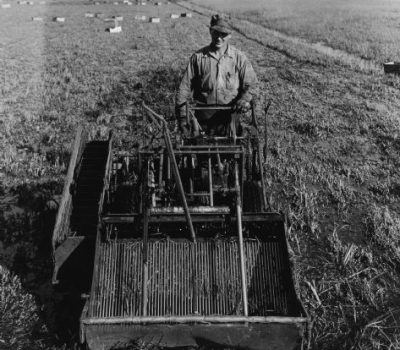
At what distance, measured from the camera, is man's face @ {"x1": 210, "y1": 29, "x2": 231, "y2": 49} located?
6125 millimetres

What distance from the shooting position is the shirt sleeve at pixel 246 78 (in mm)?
6473

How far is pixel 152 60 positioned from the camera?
18.6 meters

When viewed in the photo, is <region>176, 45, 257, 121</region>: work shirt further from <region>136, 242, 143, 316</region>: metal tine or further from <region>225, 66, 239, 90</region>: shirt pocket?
<region>136, 242, 143, 316</region>: metal tine

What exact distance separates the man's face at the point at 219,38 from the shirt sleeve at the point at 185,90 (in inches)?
15.2

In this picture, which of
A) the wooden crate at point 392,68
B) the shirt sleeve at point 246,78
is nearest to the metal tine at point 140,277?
the shirt sleeve at point 246,78

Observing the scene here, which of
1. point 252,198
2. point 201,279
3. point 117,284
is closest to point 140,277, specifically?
point 117,284

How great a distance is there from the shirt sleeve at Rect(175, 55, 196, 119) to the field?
1928 mm

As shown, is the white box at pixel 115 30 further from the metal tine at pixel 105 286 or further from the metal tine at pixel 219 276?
the metal tine at pixel 219 276

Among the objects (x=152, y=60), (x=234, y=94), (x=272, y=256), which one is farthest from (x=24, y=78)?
(x=272, y=256)

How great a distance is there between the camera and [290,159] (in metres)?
8.48

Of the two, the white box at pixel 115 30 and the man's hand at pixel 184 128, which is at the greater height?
the man's hand at pixel 184 128

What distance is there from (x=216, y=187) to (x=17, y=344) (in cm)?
260

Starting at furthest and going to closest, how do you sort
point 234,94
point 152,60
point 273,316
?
point 152,60
point 234,94
point 273,316

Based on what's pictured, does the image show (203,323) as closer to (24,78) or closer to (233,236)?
(233,236)
